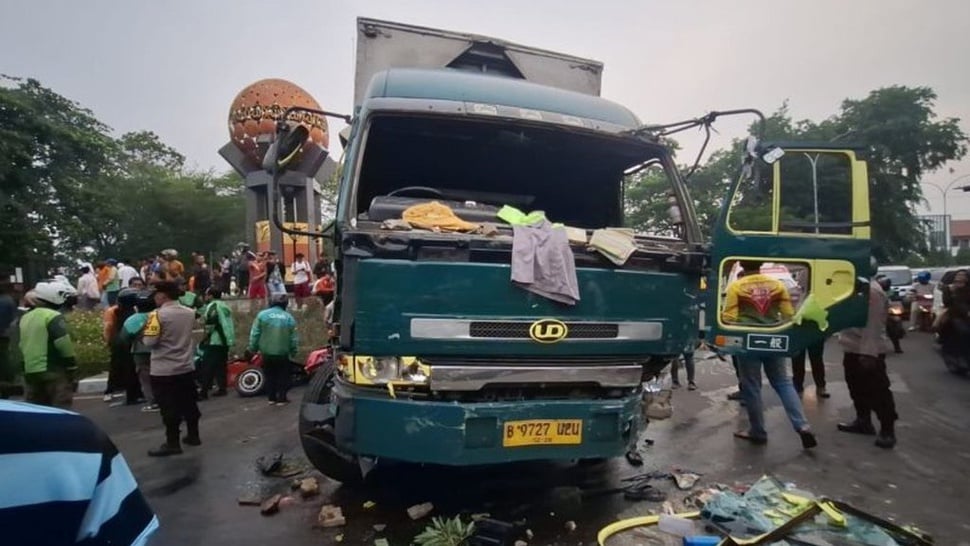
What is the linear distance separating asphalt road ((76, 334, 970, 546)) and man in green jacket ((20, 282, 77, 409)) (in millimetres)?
958

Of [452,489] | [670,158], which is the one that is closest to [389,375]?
[452,489]

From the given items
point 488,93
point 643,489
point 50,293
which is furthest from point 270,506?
point 488,93

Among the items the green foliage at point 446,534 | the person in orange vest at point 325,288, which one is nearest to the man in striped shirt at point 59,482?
the green foliage at point 446,534

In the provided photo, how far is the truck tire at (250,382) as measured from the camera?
26.2 ft

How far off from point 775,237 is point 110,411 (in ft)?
25.9

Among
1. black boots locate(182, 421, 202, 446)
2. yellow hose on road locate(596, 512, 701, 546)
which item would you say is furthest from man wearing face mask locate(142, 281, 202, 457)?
yellow hose on road locate(596, 512, 701, 546)

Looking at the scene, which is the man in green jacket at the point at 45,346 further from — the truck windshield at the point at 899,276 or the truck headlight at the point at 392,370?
the truck windshield at the point at 899,276

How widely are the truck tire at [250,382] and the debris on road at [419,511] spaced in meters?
4.77

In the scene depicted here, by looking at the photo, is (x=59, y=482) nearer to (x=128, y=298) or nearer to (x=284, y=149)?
(x=284, y=149)

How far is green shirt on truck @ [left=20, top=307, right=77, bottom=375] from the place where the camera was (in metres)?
5.20

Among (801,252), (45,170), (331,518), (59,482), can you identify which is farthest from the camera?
(45,170)

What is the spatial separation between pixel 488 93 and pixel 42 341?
4450mm

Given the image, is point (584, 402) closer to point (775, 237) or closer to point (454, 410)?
point (454, 410)

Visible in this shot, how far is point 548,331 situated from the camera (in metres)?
3.42
